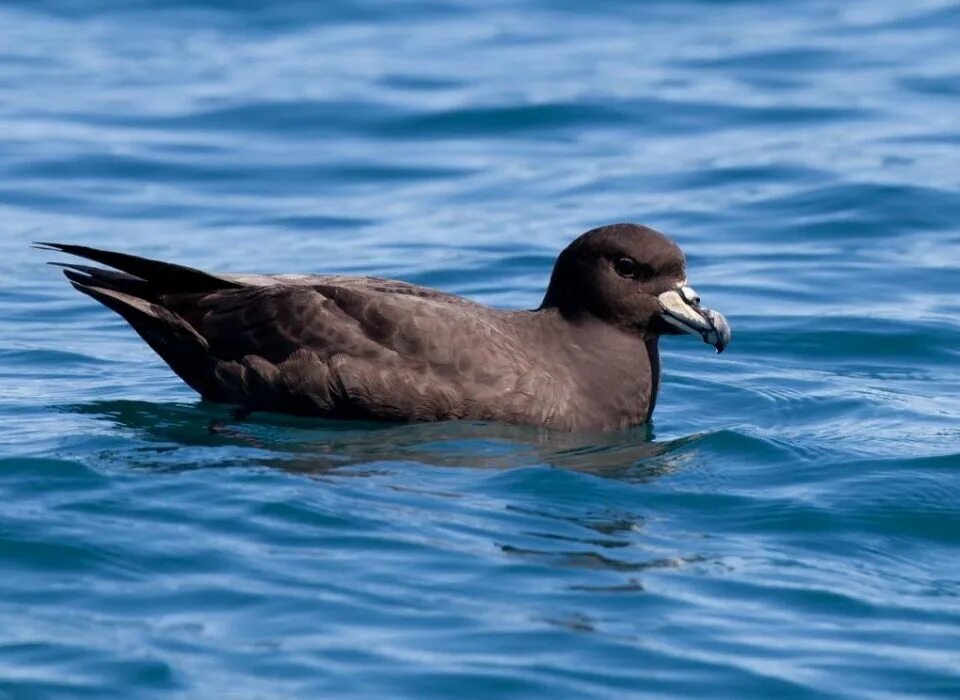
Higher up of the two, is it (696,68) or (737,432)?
(696,68)

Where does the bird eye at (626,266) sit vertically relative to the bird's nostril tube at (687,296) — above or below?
above

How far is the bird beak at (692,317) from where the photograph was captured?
31.4ft

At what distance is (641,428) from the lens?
9781 mm

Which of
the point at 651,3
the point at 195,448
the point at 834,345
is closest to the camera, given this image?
the point at 195,448

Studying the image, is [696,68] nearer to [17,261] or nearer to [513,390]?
[17,261]

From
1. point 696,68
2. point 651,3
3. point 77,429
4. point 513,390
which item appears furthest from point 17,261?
point 651,3

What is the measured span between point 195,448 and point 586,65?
411 inches

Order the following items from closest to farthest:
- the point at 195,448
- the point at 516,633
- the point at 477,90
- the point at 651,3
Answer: the point at 516,633, the point at 195,448, the point at 477,90, the point at 651,3

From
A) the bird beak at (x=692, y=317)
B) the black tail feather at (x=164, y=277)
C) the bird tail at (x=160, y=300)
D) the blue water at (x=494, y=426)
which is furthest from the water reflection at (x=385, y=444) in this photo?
the black tail feather at (x=164, y=277)

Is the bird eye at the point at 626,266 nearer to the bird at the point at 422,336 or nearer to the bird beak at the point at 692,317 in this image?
the bird at the point at 422,336

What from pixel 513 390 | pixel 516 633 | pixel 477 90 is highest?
pixel 477 90

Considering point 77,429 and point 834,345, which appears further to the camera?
point 834,345

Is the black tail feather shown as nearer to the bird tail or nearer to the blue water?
the bird tail

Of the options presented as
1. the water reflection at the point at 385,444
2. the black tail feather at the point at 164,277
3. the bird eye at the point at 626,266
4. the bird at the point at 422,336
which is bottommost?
the water reflection at the point at 385,444
